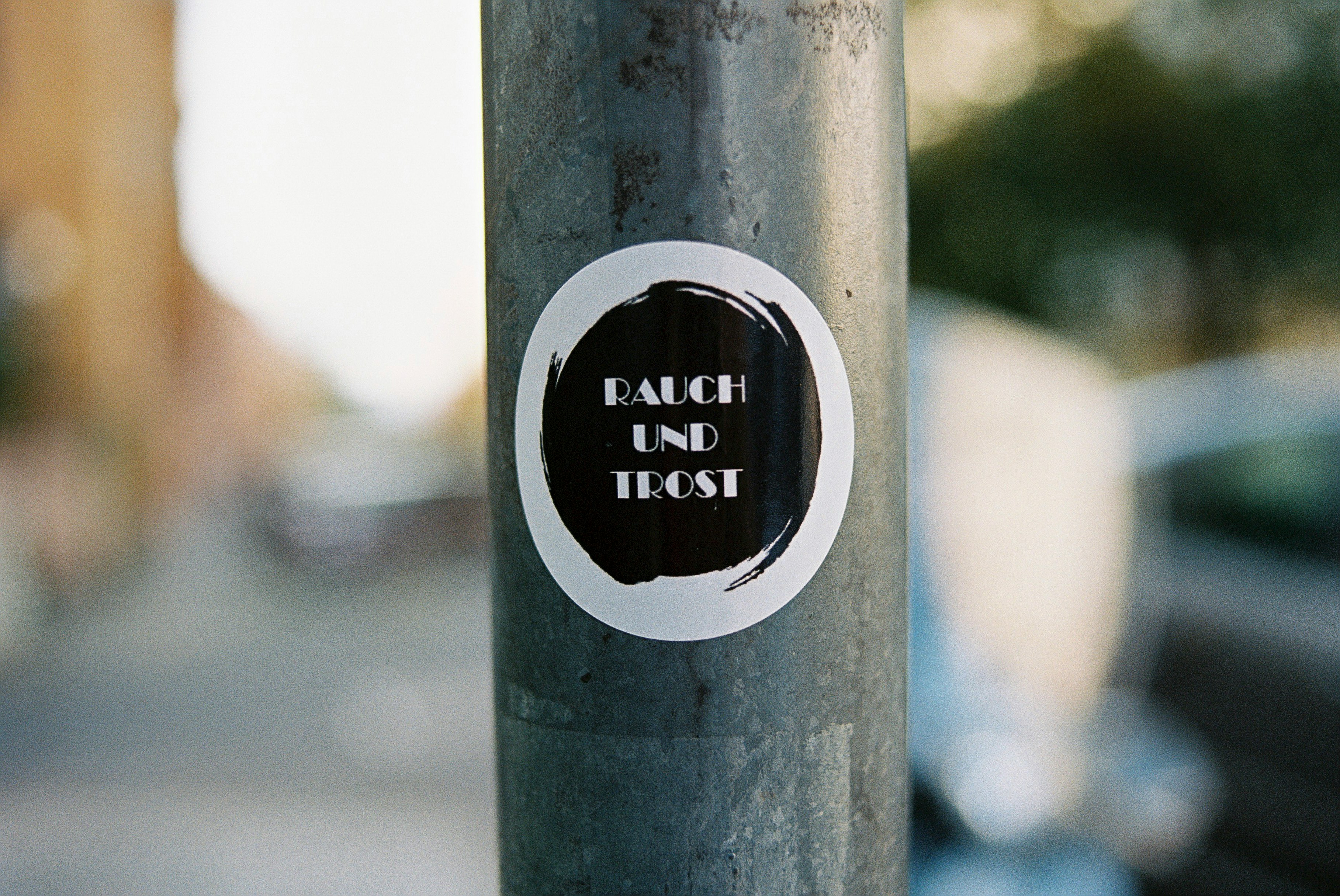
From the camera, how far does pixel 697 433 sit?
1.01 metres

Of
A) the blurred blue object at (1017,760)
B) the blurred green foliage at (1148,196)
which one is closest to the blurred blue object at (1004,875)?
the blurred blue object at (1017,760)

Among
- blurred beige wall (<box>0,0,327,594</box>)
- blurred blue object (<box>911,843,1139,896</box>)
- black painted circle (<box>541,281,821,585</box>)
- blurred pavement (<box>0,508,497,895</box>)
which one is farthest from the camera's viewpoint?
blurred beige wall (<box>0,0,327,594</box>)

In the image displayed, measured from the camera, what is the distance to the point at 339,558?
42.1 ft

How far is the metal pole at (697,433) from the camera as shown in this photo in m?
1.02

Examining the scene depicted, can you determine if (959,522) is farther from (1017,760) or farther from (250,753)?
(250,753)

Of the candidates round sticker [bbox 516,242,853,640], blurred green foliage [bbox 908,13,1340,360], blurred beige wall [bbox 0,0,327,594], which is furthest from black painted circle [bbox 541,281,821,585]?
blurred green foliage [bbox 908,13,1340,360]

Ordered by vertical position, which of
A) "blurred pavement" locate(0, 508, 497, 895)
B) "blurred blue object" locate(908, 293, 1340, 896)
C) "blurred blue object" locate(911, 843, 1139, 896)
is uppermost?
"blurred blue object" locate(908, 293, 1340, 896)

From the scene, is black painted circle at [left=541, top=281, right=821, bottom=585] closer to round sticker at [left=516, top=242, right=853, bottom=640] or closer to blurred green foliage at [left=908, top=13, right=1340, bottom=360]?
round sticker at [left=516, top=242, right=853, bottom=640]

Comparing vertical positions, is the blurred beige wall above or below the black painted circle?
above

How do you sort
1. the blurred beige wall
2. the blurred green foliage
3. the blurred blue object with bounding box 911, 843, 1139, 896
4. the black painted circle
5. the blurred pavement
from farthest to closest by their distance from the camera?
the blurred green foliage → the blurred beige wall → the blurred pavement → the blurred blue object with bounding box 911, 843, 1139, 896 → the black painted circle

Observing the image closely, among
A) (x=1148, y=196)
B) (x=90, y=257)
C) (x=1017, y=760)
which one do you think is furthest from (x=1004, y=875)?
(x=90, y=257)

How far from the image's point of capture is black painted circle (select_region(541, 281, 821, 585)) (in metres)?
1.01

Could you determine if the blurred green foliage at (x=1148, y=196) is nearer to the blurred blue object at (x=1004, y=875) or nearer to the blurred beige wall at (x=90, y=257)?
the blurred beige wall at (x=90, y=257)

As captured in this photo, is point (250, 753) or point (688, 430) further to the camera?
point (250, 753)
